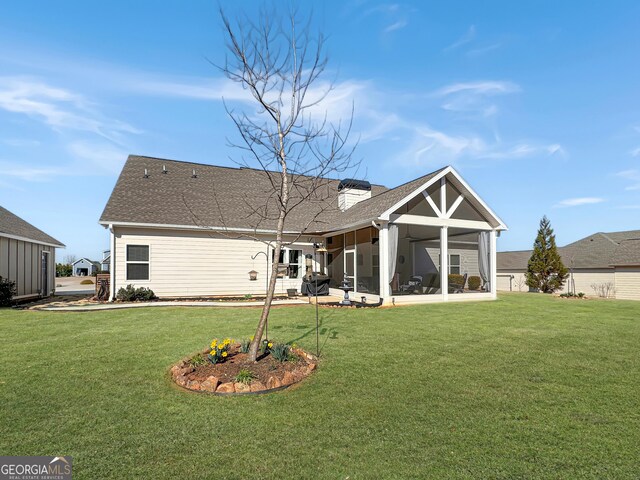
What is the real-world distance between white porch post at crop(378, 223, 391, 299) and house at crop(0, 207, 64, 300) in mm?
14498

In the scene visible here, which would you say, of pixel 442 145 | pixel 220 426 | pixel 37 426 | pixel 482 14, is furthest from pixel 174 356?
pixel 442 145

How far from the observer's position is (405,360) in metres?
5.55

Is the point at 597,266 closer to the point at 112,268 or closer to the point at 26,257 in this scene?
the point at 112,268

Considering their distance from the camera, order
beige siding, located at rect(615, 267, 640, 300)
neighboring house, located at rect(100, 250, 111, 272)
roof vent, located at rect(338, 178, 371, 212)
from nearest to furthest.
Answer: roof vent, located at rect(338, 178, 371, 212) → beige siding, located at rect(615, 267, 640, 300) → neighboring house, located at rect(100, 250, 111, 272)

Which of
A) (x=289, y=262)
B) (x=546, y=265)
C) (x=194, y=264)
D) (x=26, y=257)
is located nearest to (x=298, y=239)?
(x=289, y=262)

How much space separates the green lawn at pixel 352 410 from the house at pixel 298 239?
6251 mm

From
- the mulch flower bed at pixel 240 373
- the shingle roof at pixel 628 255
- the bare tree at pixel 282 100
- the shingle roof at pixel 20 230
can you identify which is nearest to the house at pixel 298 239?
the shingle roof at pixel 20 230

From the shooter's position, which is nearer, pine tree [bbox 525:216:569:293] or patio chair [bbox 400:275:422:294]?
patio chair [bbox 400:275:422:294]

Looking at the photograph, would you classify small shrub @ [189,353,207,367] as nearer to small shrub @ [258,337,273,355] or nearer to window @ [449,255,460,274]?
small shrub @ [258,337,273,355]

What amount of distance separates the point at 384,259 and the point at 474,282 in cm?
648

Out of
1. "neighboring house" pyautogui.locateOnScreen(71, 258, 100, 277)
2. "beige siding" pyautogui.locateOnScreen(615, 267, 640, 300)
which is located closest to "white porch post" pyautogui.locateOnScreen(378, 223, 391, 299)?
"beige siding" pyautogui.locateOnScreen(615, 267, 640, 300)

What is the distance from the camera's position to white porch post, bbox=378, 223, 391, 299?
40.4ft

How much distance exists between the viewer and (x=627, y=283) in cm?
2077

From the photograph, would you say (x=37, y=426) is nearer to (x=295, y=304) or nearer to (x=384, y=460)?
(x=384, y=460)
